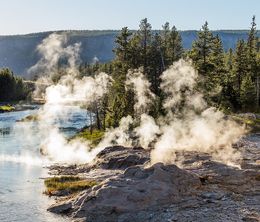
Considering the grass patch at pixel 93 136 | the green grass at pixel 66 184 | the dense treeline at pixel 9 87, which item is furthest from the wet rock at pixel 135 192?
the dense treeline at pixel 9 87

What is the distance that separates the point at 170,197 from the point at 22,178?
17.1 m

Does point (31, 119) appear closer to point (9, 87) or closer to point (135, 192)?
point (9, 87)

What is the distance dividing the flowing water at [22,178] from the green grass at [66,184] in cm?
72

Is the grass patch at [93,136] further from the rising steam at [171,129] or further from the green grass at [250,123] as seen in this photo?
the green grass at [250,123]

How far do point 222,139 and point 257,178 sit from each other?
21.6 m

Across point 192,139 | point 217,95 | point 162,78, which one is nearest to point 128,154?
point 192,139

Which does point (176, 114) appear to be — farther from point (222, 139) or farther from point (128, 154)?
point (128, 154)

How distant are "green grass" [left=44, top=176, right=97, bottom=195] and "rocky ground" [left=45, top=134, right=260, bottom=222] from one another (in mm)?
2425

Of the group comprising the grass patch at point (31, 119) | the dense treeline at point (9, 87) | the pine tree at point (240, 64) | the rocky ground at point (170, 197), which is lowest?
the grass patch at point (31, 119)

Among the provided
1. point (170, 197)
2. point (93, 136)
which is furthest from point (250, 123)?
point (170, 197)

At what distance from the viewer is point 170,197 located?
1328 inches

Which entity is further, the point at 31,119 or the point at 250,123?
the point at 31,119

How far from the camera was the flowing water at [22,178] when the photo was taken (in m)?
33.6

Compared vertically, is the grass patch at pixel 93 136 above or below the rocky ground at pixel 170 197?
below
